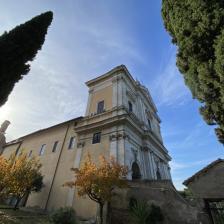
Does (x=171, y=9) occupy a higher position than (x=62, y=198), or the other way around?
→ (x=171, y=9)

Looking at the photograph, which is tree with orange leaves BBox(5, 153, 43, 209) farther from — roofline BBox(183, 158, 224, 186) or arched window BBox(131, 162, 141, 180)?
roofline BBox(183, 158, 224, 186)

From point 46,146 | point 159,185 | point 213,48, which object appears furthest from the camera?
point 46,146

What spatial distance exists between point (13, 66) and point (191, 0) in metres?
9.74

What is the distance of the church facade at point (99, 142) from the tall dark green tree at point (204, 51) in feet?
28.4

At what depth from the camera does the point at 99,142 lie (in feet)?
58.4

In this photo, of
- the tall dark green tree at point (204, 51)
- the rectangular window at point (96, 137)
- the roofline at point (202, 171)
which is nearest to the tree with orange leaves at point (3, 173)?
the rectangular window at point (96, 137)

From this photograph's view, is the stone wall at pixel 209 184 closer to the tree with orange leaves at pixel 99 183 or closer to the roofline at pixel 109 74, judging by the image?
the tree with orange leaves at pixel 99 183

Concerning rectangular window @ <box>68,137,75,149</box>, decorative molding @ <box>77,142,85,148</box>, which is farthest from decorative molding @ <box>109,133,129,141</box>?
rectangular window @ <box>68,137,75,149</box>

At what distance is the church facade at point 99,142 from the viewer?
1647cm

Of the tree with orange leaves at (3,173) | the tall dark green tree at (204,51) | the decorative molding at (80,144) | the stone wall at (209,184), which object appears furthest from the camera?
the decorative molding at (80,144)

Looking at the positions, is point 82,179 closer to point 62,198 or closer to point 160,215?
point 160,215

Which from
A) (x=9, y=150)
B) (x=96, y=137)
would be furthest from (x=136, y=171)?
(x=9, y=150)

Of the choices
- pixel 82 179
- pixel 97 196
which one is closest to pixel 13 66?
pixel 82 179

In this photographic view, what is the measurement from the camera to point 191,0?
870 cm
